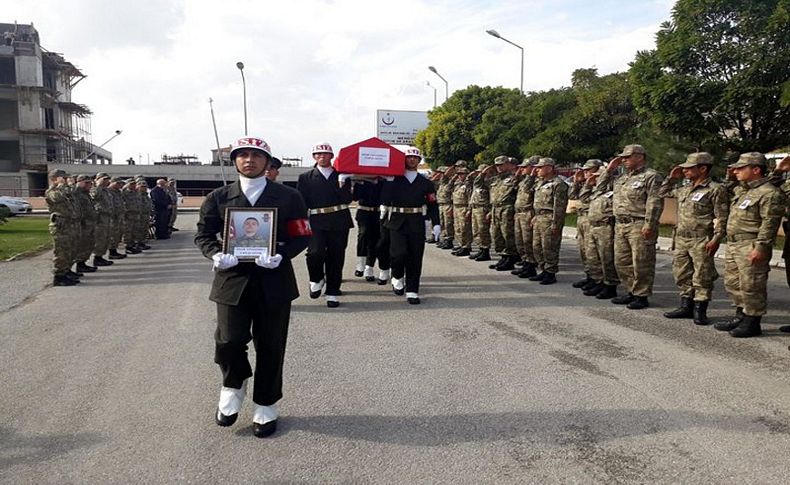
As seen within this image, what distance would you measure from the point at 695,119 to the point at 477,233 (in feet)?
16.4

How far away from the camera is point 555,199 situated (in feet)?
30.3

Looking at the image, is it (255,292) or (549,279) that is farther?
(549,279)

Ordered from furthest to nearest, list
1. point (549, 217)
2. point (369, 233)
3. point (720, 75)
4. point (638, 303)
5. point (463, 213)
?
point (463, 213)
point (720, 75)
point (369, 233)
point (549, 217)
point (638, 303)

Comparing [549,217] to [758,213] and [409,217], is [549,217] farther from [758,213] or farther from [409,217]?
[758,213]

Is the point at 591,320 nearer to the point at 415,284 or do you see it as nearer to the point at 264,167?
the point at 415,284

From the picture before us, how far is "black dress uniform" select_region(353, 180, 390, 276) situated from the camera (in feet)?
30.5

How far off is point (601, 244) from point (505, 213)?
273 cm

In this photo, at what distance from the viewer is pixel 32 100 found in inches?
1847

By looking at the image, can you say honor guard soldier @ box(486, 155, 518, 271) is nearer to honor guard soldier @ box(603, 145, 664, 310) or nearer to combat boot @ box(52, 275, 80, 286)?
honor guard soldier @ box(603, 145, 664, 310)

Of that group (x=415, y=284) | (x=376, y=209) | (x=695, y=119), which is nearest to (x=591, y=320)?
(x=415, y=284)

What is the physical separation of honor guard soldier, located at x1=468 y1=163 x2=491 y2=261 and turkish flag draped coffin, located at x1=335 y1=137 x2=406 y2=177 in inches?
173

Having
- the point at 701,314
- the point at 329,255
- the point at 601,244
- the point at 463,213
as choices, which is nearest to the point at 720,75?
the point at 463,213

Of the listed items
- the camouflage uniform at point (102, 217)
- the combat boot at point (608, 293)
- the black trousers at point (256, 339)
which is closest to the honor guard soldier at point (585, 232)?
the combat boot at point (608, 293)

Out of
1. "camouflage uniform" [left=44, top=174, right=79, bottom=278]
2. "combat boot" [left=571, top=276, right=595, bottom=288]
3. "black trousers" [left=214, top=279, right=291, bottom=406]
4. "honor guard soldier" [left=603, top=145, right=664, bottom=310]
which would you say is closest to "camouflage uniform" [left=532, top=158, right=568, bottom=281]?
"combat boot" [left=571, top=276, right=595, bottom=288]
